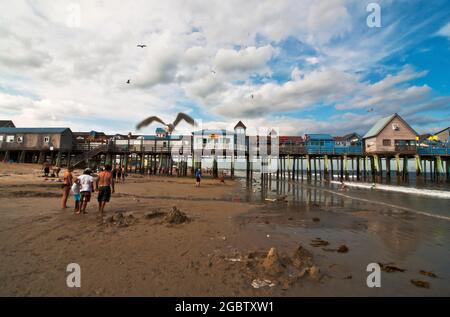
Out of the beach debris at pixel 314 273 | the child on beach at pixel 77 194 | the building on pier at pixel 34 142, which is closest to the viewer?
the beach debris at pixel 314 273

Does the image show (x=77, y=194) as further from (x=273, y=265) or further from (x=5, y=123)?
(x=5, y=123)

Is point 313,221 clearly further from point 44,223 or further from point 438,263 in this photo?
point 44,223

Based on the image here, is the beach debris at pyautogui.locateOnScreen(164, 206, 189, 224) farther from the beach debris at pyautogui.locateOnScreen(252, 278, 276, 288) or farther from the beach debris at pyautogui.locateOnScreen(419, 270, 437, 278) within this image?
the beach debris at pyautogui.locateOnScreen(419, 270, 437, 278)

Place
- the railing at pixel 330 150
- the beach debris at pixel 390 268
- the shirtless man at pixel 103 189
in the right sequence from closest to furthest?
the beach debris at pixel 390 268
the shirtless man at pixel 103 189
the railing at pixel 330 150

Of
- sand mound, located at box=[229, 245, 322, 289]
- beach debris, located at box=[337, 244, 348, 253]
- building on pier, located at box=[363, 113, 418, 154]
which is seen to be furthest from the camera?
building on pier, located at box=[363, 113, 418, 154]

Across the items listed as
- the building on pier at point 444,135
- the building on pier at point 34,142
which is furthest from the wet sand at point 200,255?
the building on pier at point 444,135

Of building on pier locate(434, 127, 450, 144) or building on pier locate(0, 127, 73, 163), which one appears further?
building on pier locate(434, 127, 450, 144)

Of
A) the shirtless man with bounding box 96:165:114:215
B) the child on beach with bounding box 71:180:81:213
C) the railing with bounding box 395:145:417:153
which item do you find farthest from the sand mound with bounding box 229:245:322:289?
the railing with bounding box 395:145:417:153

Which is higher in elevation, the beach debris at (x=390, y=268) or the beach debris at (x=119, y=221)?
the beach debris at (x=119, y=221)

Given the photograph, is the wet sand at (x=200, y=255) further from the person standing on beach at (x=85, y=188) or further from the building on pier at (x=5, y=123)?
the building on pier at (x=5, y=123)

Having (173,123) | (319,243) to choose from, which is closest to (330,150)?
(173,123)

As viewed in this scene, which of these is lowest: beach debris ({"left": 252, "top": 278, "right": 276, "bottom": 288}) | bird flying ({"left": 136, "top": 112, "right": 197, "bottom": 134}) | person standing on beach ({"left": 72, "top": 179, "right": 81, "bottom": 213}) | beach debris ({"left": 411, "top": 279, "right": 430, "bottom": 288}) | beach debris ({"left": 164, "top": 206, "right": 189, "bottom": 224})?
beach debris ({"left": 411, "top": 279, "right": 430, "bottom": 288})

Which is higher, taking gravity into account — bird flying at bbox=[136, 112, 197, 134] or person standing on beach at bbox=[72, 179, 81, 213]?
bird flying at bbox=[136, 112, 197, 134]

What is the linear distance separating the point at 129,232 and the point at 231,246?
2.98m
